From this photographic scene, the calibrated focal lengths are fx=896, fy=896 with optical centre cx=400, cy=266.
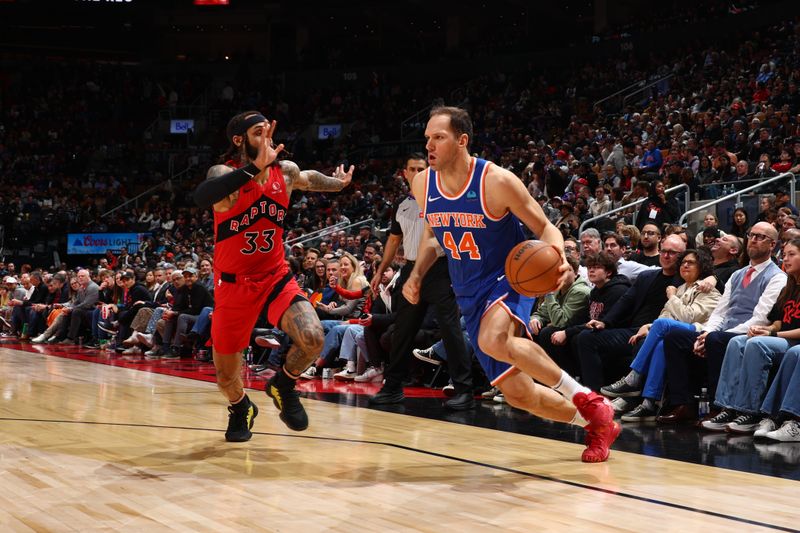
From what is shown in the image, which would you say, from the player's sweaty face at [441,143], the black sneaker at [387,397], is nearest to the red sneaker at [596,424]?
the player's sweaty face at [441,143]

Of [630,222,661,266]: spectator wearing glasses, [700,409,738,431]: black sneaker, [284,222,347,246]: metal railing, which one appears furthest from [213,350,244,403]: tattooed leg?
[284,222,347,246]: metal railing

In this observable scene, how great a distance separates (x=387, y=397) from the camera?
7078 mm

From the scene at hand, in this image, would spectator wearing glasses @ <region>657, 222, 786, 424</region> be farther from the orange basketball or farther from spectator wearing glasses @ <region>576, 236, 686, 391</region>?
the orange basketball

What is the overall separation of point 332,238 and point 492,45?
600 inches

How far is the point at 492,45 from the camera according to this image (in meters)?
29.2

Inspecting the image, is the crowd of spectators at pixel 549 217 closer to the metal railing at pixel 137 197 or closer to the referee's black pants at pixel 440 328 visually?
the metal railing at pixel 137 197

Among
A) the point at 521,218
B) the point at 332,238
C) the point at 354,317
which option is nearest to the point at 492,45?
the point at 332,238

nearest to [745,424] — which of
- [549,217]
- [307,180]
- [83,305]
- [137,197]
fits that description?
[307,180]

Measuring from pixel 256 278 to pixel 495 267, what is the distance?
4.49 feet

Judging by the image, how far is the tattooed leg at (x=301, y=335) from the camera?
4.84m

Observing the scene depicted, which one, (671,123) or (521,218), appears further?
(671,123)

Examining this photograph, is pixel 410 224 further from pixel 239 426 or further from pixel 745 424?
pixel 745 424

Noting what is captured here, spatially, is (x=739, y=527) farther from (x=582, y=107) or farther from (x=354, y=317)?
(x=582, y=107)

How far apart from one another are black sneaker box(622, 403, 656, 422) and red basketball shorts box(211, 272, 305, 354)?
2591mm
